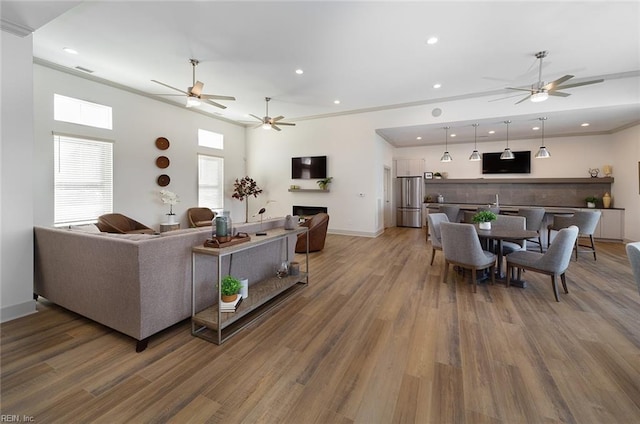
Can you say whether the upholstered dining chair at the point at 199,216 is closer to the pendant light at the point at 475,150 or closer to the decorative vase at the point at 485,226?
the decorative vase at the point at 485,226

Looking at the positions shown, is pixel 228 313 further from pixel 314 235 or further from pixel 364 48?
pixel 364 48

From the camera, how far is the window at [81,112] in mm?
4477

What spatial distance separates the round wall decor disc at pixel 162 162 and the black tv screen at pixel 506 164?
889 centimetres

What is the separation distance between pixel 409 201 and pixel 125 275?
27.4 ft

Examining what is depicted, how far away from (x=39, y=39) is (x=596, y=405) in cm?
694

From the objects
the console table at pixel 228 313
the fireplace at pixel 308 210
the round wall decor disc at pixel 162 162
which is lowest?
the console table at pixel 228 313

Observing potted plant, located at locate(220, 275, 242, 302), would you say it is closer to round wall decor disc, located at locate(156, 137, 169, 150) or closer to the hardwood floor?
the hardwood floor

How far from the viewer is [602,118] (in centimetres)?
561

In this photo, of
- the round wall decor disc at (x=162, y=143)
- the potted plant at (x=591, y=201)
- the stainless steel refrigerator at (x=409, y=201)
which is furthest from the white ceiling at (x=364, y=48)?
the stainless steel refrigerator at (x=409, y=201)

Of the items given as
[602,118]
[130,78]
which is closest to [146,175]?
[130,78]

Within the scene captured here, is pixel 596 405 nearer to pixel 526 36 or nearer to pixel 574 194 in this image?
pixel 526 36

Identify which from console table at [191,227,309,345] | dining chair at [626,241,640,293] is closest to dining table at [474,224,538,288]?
dining chair at [626,241,640,293]

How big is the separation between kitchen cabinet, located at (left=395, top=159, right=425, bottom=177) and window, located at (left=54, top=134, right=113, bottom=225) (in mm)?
8105

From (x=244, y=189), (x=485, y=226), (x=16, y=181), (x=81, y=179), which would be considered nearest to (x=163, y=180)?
(x=81, y=179)
